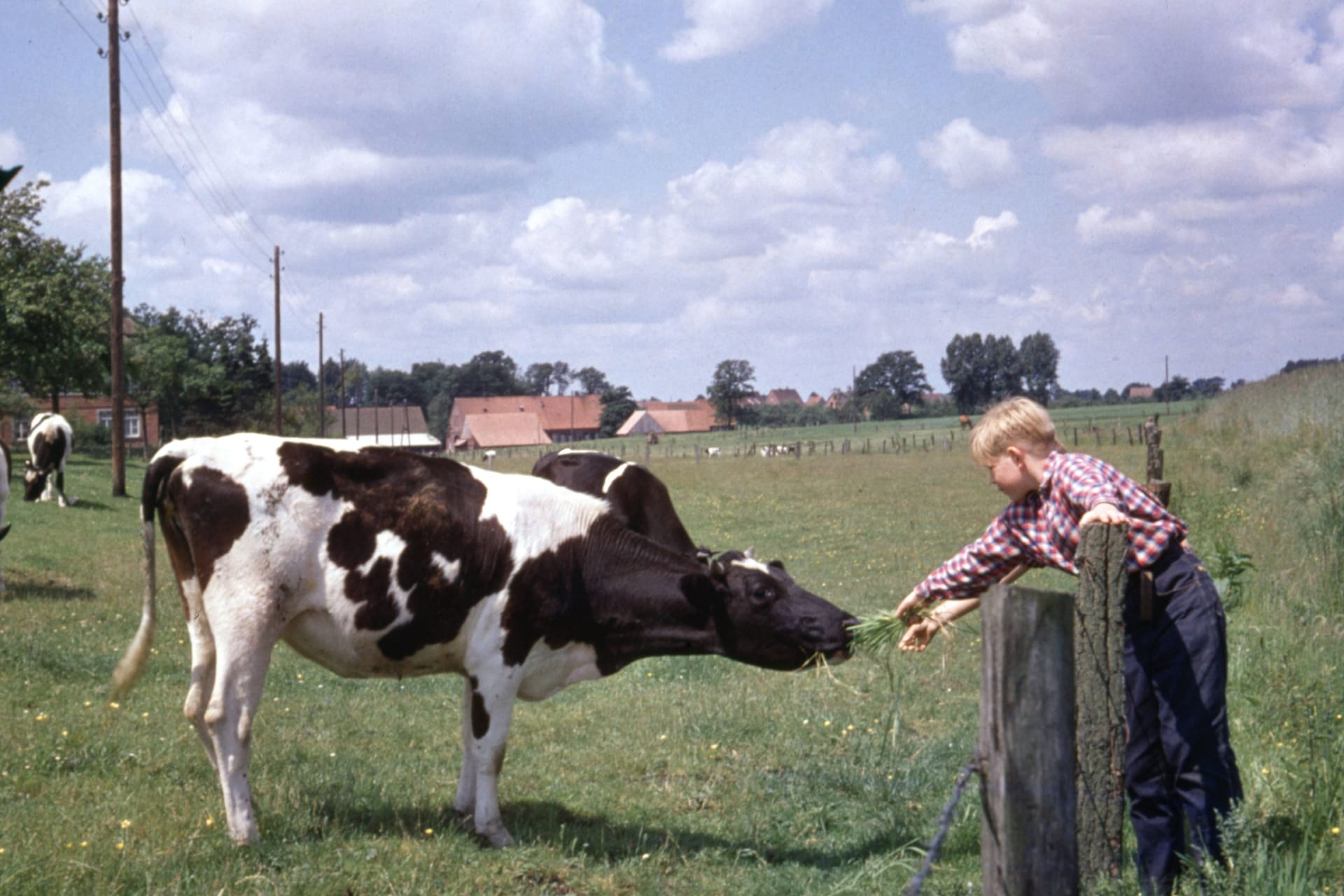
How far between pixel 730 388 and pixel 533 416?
20358 millimetres

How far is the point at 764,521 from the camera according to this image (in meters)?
27.0

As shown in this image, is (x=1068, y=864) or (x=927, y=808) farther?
(x=927, y=808)

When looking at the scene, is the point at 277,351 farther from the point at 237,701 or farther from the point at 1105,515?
the point at 1105,515

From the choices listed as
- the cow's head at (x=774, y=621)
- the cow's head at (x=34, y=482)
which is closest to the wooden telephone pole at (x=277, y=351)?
the cow's head at (x=34, y=482)

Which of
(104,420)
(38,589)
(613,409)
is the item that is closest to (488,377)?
(613,409)

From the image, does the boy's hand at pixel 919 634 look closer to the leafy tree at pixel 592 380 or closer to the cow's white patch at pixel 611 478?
the cow's white patch at pixel 611 478

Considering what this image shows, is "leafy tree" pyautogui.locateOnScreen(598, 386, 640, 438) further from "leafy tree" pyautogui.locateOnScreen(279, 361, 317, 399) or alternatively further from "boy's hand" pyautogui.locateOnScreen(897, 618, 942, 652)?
"boy's hand" pyautogui.locateOnScreen(897, 618, 942, 652)

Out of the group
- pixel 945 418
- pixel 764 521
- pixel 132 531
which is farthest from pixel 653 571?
pixel 945 418

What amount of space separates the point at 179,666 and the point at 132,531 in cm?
1285

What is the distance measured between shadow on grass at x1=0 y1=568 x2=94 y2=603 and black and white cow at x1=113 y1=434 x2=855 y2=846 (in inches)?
305

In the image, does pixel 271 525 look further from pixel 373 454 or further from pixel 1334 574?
pixel 1334 574

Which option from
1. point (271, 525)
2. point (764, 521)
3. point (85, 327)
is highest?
point (85, 327)

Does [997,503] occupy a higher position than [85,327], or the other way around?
[85,327]

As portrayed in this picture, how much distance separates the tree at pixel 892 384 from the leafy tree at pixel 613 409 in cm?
2333
